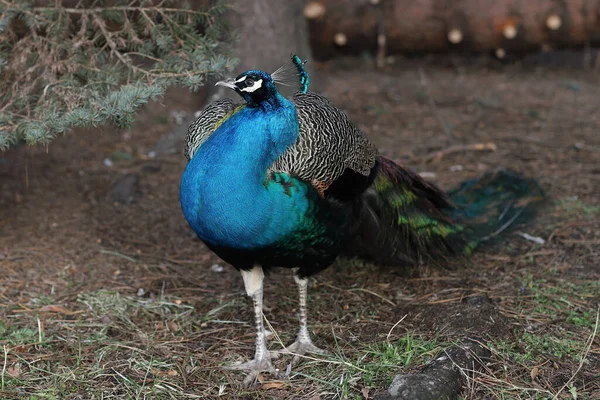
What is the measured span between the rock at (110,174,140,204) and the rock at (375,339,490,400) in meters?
2.58

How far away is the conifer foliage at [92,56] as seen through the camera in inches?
132

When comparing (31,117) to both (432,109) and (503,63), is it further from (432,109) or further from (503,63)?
(503,63)

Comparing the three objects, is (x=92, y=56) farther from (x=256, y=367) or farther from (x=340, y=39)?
(x=340, y=39)

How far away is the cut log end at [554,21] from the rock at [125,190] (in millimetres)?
4564

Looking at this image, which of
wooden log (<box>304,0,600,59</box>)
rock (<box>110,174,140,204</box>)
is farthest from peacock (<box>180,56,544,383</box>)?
wooden log (<box>304,0,600,59</box>)

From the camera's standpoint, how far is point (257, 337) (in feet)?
10.8

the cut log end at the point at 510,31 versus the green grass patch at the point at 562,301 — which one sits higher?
the cut log end at the point at 510,31

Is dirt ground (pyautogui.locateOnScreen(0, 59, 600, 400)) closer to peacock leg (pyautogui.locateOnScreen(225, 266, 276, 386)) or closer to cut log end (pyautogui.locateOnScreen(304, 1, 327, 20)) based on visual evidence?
peacock leg (pyautogui.locateOnScreen(225, 266, 276, 386))

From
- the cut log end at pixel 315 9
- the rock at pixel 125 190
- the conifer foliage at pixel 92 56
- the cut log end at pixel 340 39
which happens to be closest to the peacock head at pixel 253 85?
the conifer foliage at pixel 92 56

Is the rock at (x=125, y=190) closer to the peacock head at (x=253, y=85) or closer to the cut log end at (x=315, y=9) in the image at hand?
the peacock head at (x=253, y=85)

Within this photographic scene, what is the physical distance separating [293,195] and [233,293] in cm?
115

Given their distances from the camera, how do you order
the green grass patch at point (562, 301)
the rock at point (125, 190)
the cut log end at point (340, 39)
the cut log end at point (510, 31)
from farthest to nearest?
the cut log end at point (340, 39), the cut log end at point (510, 31), the rock at point (125, 190), the green grass patch at point (562, 301)

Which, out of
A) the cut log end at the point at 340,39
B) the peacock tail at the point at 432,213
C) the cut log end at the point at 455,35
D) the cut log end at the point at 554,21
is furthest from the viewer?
the cut log end at the point at 340,39

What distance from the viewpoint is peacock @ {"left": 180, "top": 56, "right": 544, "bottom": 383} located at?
2.81 meters
